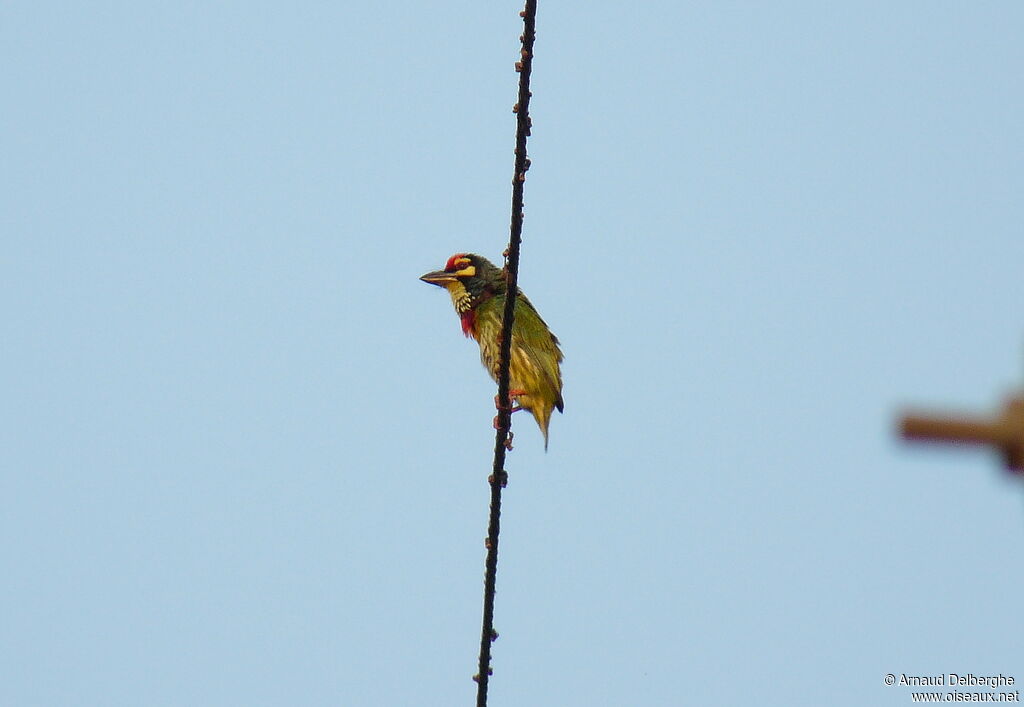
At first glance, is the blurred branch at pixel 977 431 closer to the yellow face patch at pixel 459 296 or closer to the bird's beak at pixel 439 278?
the yellow face patch at pixel 459 296

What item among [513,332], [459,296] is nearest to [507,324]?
[513,332]

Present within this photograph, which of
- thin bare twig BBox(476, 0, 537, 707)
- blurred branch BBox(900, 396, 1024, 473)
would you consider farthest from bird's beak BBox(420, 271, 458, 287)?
blurred branch BBox(900, 396, 1024, 473)

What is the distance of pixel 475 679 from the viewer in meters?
5.87

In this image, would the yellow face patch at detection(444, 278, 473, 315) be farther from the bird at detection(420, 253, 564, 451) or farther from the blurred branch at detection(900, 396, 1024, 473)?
the blurred branch at detection(900, 396, 1024, 473)

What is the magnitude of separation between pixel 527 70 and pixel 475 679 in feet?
9.13

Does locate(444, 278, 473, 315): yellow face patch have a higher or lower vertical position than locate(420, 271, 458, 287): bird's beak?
lower

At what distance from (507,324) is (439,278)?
391 cm

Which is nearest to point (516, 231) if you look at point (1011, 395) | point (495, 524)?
point (495, 524)

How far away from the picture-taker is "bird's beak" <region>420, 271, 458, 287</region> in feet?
32.8

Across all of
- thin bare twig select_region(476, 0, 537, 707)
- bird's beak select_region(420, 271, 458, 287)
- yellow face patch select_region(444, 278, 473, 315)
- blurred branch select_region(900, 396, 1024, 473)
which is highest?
bird's beak select_region(420, 271, 458, 287)

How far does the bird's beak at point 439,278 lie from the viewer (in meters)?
10.0

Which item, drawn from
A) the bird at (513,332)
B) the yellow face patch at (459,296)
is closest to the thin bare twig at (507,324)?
the bird at (513,332)

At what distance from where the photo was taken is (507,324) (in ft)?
20.4

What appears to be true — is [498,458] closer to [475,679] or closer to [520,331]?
[475,679]
